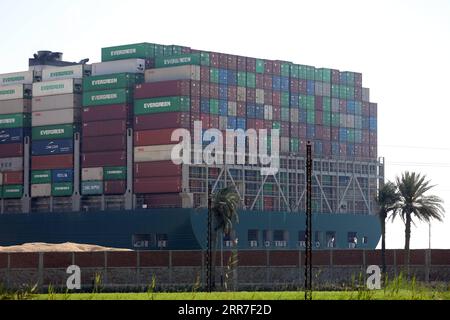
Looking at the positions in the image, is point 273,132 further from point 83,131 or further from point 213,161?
point 83,131

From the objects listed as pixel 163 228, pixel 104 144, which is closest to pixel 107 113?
pixel 104 144

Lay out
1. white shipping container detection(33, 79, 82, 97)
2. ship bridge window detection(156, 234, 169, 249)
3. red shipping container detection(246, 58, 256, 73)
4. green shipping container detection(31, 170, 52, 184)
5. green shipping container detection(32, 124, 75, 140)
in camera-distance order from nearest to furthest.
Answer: ship bridge window detection(156, 234, 169, 249)
red shipping container detection(246, 58, 256, 73)
white shipping container detection(33, 79, 82, 97)
green shipping container detection(32, 124, 75, 140)
green shipping container detection(31, 170, 52, 184)

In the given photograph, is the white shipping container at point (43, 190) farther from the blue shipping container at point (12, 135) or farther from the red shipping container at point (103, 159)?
the red shipping container at point (103, 159)

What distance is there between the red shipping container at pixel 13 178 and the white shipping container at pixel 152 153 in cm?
2196

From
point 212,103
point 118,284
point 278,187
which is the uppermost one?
point 212,103

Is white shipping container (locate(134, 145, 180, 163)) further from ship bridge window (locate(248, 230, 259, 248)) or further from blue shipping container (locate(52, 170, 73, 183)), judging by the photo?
ship bridge window (locate(248, 230, 259, 248))

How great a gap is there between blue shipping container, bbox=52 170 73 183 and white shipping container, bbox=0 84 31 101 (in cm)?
1236

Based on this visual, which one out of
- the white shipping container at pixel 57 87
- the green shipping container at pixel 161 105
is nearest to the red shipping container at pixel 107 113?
the green shipping container at pixel 161 105

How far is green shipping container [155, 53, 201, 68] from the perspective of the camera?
134 m

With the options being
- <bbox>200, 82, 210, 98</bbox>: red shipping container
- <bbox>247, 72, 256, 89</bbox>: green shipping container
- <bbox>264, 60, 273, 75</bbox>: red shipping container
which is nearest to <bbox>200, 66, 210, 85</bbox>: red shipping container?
<bbox>200, 82, 210, 98</bbox>: red shipping container

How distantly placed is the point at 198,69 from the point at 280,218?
24.2m

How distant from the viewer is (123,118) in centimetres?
13812

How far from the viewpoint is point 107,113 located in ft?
459
